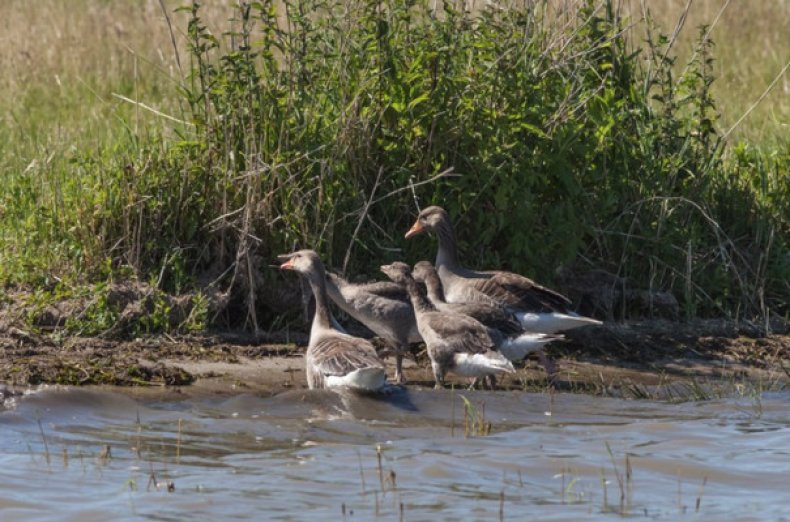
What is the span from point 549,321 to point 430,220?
115 cm

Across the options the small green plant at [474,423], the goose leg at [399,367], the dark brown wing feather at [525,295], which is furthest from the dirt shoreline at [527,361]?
the small green plant at [474,423]

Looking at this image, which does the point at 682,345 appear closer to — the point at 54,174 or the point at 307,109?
the point at 307,109

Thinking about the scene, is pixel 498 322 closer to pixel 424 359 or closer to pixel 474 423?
pixel 424 359

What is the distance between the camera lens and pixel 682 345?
10.8 metres

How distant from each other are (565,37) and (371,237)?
2.23 meters

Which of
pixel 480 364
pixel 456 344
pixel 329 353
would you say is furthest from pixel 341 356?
pixel 480 364

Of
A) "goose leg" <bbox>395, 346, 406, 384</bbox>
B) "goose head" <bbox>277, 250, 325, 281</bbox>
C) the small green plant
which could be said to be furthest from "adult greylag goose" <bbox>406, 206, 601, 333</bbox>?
the small green plant

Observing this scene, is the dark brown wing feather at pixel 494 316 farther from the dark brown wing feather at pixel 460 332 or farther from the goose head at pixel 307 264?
the goose head at pixel 307 264

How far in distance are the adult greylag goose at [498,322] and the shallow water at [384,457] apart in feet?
1.24

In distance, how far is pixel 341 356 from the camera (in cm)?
→ 930

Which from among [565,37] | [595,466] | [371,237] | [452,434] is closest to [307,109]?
[371,237]

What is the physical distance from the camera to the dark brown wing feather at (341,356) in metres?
9.25

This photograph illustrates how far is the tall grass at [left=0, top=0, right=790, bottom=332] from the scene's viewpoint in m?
10.6

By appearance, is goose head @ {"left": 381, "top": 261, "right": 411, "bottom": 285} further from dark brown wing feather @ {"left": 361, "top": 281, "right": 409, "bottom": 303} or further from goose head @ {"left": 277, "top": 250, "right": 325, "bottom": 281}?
goose head @ {"left": 277, "top": 250, "right": 325, "bottom": 281}
